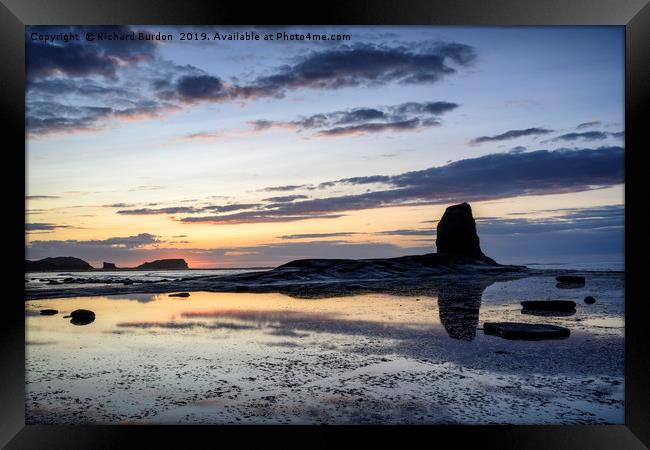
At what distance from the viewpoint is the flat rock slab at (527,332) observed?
25.0ft

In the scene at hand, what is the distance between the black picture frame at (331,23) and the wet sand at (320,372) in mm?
141

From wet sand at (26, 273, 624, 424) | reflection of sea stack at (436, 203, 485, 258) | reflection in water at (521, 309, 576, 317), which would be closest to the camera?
wet sand at (26, 273, 624, 424)

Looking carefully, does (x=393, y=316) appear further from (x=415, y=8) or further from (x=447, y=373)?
(x=415, y=8)

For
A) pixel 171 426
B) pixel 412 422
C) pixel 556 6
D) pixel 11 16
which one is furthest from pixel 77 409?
pixel 556 6

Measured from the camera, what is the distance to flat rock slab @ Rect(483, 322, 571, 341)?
762cm

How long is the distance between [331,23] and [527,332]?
19.5ft

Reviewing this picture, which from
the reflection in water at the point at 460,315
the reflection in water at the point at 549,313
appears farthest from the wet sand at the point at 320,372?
the reflection in water at the point at 549,313

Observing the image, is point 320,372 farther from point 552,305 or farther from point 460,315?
point 552,305

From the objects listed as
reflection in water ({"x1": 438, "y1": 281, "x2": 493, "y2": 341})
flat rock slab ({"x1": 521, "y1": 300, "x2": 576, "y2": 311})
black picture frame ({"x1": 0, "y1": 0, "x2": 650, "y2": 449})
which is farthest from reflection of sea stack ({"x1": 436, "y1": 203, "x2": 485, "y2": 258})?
black picture frame ({"x1": 0, "y1": 0, "x2": 650, "y2": 449})

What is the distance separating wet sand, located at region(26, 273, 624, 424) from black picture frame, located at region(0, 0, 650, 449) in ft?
0.46

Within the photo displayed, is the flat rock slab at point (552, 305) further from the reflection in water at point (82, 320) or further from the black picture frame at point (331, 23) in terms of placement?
the reflection in water at point (82, 320)

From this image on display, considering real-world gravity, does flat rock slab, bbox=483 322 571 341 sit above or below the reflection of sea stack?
below

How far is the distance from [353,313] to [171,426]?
705 centimetres

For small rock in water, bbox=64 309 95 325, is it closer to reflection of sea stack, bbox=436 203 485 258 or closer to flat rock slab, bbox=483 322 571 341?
flat rock slab, bbox=483 322 571 341
